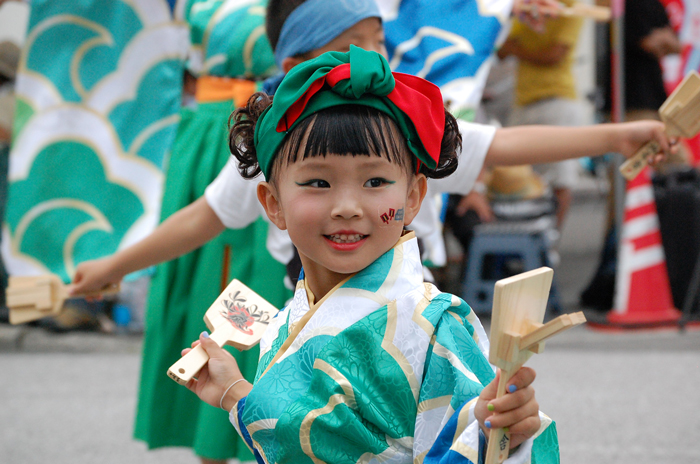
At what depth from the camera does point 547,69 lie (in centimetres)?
464

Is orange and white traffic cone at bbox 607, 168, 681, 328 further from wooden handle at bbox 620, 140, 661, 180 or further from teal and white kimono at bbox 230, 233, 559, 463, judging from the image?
teal and white kimono at bbox 230, 233, 559, 463

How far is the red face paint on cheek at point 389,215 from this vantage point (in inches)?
42.1

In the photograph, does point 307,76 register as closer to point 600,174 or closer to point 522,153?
point 522,153

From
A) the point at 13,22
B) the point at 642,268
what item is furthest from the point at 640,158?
the point at 13,22

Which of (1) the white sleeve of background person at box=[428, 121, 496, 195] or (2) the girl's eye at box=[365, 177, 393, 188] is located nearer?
(2) the girl's eye at box=[365, 177, 393, 188]

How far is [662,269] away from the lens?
3740mm

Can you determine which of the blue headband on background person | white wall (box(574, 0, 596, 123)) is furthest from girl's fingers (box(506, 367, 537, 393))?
white wall (box(574, 0, 596, 123))

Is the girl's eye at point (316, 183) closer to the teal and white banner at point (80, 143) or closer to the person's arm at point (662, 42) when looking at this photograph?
the teal and white banner at point (80, 143)

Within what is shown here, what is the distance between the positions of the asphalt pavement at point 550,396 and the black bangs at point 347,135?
1.90 meters

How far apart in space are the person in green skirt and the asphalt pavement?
2.23 feet

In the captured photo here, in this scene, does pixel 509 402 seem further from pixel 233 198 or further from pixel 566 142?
pixel 233 198

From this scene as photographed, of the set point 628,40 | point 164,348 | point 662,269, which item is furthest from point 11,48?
point 662,269

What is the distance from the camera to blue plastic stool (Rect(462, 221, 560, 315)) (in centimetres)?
404

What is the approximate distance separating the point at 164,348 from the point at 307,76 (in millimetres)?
1321
